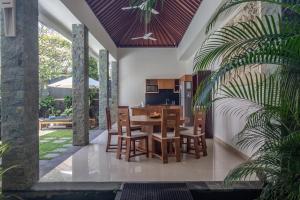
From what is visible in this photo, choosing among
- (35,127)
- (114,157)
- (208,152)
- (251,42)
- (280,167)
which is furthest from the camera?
(208,152)

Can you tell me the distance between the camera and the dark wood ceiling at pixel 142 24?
25.8 feet

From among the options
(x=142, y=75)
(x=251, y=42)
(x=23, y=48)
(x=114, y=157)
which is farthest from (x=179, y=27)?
(x=251, y=42)

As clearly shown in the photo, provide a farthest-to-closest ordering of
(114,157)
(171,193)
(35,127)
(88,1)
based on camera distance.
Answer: (88,1) → (114,157) → (35,127) → (171,193)

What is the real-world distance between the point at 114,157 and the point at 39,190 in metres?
2.15

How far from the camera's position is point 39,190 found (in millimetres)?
3365

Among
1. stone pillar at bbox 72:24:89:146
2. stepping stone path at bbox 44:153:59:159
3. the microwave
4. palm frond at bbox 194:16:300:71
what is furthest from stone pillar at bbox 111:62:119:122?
palm frond at bbox 194:16:300:71

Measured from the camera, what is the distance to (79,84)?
673 centimetres

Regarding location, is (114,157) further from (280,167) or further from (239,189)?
(280,167)

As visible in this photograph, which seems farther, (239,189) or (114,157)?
(114,157)

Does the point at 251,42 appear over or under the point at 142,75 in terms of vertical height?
under

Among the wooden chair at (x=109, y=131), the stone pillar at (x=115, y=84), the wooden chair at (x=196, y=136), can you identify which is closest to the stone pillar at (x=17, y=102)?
the wooden chair at (x=109, y=131)

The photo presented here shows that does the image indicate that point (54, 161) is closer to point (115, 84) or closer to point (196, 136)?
point (196, 136)

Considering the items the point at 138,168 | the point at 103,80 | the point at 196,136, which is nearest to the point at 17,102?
the point at 138,168

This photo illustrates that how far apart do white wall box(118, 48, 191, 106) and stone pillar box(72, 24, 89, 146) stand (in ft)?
20.2
